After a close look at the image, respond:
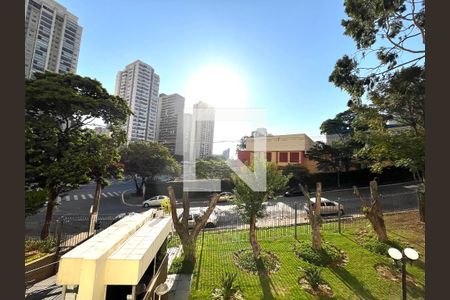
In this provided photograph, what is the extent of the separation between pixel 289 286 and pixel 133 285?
16.7 feet

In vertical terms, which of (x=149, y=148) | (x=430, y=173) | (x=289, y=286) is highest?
(x=149, y=148)

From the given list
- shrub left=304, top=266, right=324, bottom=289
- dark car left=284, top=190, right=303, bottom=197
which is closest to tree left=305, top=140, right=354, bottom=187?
dark car left=284, top=190, right=303, bottom=197

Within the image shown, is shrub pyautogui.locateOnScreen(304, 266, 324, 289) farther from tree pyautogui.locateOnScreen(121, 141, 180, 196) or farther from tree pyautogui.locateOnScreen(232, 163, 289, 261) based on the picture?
tree pyautogui.locateOnScreen(121, 141, 180, 196)

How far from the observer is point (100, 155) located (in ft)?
41.5

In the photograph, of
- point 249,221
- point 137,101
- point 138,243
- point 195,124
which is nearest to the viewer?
point 138,243

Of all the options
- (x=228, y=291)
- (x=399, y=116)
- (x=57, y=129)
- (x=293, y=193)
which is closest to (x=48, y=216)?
(x=57, y=129)

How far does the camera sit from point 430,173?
5.62 m

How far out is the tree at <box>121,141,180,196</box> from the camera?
27.5 m

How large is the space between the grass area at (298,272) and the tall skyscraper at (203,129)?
17617 mm

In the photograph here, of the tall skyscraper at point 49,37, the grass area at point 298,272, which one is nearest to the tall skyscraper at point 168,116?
the tall skyscraper at point 49,37

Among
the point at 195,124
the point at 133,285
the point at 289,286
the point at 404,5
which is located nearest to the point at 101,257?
the point at 133,285

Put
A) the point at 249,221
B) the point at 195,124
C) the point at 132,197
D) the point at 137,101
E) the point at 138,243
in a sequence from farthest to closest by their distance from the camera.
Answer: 1. the point at 137,101
2. the point at 195,124
3. the point at 132,197
4. the point at 249,221
5. the point at 138,243

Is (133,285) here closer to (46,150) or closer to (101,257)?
(101,257)

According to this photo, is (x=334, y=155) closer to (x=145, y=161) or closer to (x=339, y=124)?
(x=339, y=124)
